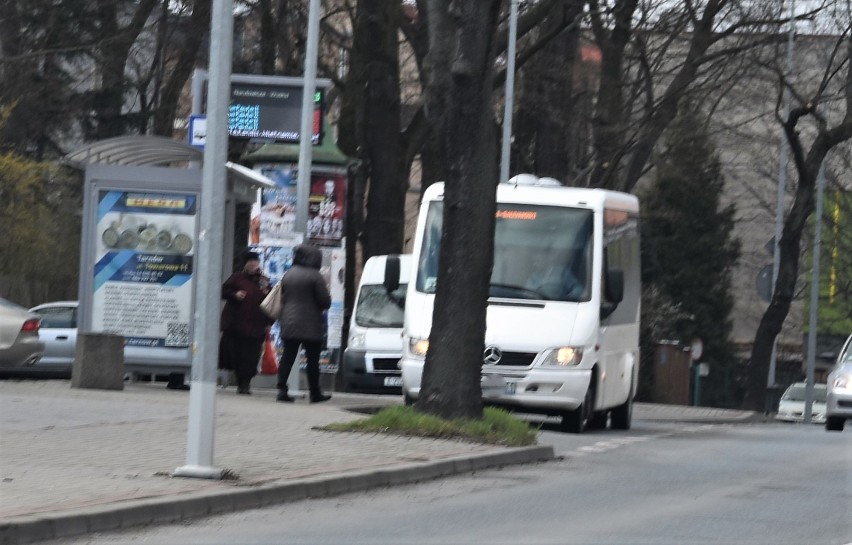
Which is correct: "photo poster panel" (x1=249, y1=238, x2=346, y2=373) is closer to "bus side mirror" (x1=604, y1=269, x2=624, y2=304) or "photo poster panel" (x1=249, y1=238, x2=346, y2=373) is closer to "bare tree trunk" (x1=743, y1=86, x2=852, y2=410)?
"bus side mirror" (x1=604, y1=269, x2=624, y2=304)

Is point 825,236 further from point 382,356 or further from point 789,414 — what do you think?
point 382,356

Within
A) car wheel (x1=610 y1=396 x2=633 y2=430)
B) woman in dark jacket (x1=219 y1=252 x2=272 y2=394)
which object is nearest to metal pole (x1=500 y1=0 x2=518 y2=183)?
car wheel (x1=610 y1=396 x2=633 y2=430)

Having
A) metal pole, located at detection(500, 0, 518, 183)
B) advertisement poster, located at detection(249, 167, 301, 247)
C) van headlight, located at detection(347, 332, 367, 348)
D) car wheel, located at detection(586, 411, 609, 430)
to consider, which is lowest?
car wheel, located at detection(586, 411, 609, 430)

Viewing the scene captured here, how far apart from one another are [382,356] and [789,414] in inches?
917

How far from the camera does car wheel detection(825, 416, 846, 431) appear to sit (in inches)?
998

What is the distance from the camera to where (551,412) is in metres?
19.6

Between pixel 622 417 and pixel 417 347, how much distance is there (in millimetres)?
4164

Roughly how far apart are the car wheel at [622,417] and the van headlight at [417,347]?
12.9ft

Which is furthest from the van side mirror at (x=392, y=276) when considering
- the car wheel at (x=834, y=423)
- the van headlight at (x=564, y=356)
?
the car wheel at (x=834, y=423)

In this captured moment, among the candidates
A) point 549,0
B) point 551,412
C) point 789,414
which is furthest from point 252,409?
point 789,414

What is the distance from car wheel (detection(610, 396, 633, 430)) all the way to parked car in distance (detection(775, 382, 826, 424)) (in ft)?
73.6

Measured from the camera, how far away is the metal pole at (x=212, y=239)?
11.3 meters

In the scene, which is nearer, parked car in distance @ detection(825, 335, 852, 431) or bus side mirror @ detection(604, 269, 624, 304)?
bus side mirror @ detection(604, 269, 624, 304)


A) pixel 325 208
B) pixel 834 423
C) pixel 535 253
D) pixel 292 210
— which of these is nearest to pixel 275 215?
pixel 292 210
